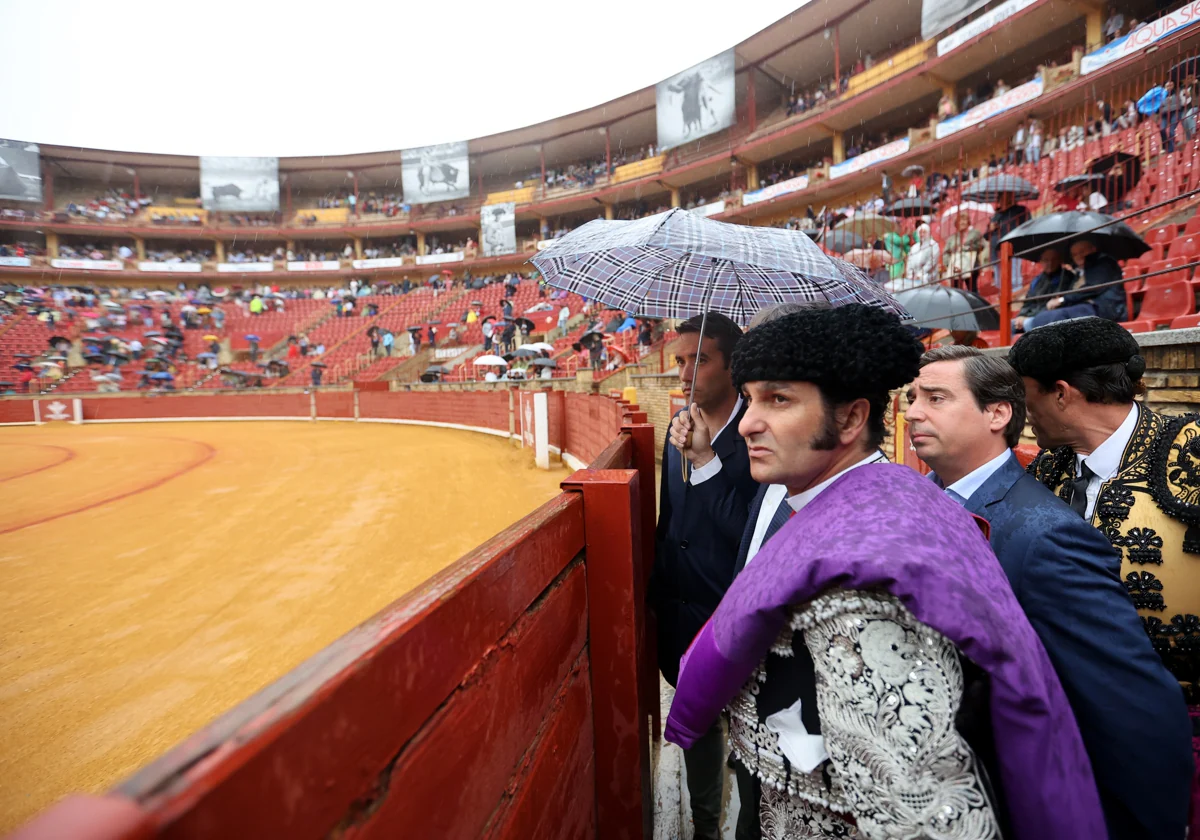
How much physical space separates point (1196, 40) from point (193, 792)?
17549mm

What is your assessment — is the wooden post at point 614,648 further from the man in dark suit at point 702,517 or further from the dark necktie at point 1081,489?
the dark necktie at point 1081,489

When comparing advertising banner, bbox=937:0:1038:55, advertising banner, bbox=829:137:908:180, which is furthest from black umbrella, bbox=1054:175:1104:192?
advertising banner, bbox=829:137:908:180

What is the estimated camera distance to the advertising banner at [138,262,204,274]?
34.1 meters

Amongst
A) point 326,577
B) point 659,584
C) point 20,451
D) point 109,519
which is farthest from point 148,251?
point 659,584

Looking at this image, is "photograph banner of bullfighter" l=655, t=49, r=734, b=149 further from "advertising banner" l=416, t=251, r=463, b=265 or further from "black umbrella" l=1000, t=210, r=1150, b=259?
"black umbrella" l=1000, t=210, r=1150, b=259

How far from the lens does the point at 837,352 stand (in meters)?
1.07

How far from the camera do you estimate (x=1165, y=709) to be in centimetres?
108

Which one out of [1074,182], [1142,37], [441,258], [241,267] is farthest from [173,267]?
[1142,37]

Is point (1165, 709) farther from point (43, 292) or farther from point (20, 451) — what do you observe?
point (43, 292)

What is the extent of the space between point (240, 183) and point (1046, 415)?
44217 mm

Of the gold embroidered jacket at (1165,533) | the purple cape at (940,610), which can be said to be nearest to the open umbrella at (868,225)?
the gold embroidered jacket at (1165,533)

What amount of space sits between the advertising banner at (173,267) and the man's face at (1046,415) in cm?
4297

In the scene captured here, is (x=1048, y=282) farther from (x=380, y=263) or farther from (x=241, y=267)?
(x=241, y=267)

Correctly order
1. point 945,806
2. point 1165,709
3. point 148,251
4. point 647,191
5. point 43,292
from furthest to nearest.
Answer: point 148,251, point 43,292, point 647,191, point 1165,709, point 945,806
